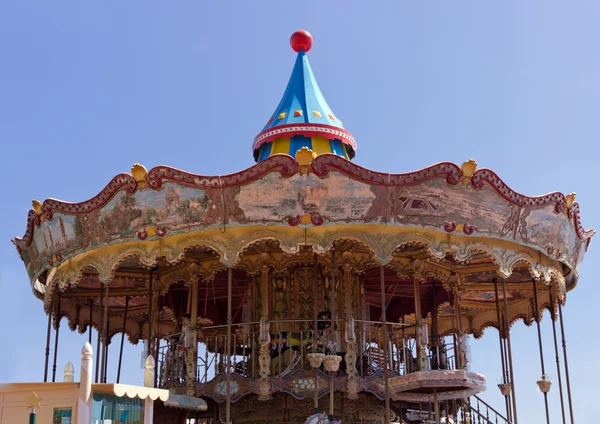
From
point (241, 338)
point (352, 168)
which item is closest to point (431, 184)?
point (352, 168)

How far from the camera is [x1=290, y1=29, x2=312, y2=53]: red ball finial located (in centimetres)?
2419

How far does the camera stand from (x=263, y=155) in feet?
73.4

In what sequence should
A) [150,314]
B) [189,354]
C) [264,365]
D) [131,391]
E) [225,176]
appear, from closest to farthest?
[131,391]
[225,176]
[264,365]
[189,354]
[150,314]

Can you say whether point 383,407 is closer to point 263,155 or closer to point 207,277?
point 207,277

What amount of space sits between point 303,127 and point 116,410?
9.84 m

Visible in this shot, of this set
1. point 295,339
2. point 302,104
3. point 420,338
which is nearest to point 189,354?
point 295,339

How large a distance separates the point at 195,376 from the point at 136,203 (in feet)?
12.4

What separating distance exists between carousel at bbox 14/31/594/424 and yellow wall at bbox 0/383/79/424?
2.76 m

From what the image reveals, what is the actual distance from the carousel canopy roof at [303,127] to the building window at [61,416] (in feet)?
Answer: 32.6

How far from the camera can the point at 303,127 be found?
2177 cm

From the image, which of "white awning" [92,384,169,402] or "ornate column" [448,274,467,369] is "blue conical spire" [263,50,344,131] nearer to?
"ornate column" [448,274,467,369]

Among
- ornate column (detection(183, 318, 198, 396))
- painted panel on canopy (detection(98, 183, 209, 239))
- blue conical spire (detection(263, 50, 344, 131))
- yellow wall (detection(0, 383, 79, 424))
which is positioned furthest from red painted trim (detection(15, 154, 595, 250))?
blue conical spire (detection(263, 50, 344, 131))

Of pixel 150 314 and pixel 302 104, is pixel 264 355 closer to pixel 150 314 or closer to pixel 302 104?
pixel 150 314

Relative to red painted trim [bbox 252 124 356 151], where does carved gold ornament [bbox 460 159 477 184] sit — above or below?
below
